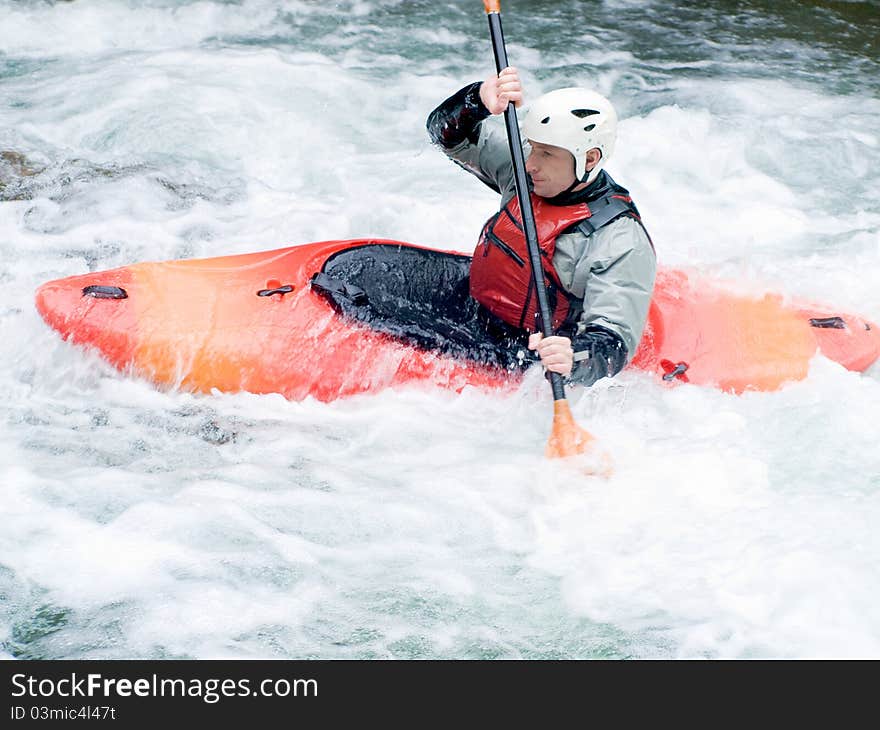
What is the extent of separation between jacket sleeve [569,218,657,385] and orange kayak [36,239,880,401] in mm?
492

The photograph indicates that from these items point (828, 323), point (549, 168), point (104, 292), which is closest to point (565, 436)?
point (549, 168)

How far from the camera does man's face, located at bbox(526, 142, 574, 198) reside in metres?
3.45

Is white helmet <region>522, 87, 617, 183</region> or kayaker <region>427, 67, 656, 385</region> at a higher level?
white helmet <region>522, 87, 617, 183</region>

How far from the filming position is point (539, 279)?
348cm

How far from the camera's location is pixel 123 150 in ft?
21.3

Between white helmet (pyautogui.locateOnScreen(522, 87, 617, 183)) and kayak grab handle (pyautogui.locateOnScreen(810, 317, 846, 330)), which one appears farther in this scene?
kayak grab handle (pyautogui.locateOnScreen(810, 317, 846, 330))

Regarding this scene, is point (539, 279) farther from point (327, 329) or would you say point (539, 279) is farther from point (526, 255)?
point (327, 329)

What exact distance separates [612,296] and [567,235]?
272 mm

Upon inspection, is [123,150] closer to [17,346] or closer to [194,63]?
[194,63]

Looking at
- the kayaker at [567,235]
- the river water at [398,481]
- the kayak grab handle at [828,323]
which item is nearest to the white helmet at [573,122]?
the kayaker at [567,235]

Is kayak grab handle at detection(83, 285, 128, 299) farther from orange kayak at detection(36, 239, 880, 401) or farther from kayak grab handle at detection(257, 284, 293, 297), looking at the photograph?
kayak grab handle at detection(257, 284, 293, 297)

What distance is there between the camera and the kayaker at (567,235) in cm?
336

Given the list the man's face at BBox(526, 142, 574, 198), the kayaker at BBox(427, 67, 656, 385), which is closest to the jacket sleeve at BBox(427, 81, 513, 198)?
the kayaker at BBox(427, 67, 656, 385)
